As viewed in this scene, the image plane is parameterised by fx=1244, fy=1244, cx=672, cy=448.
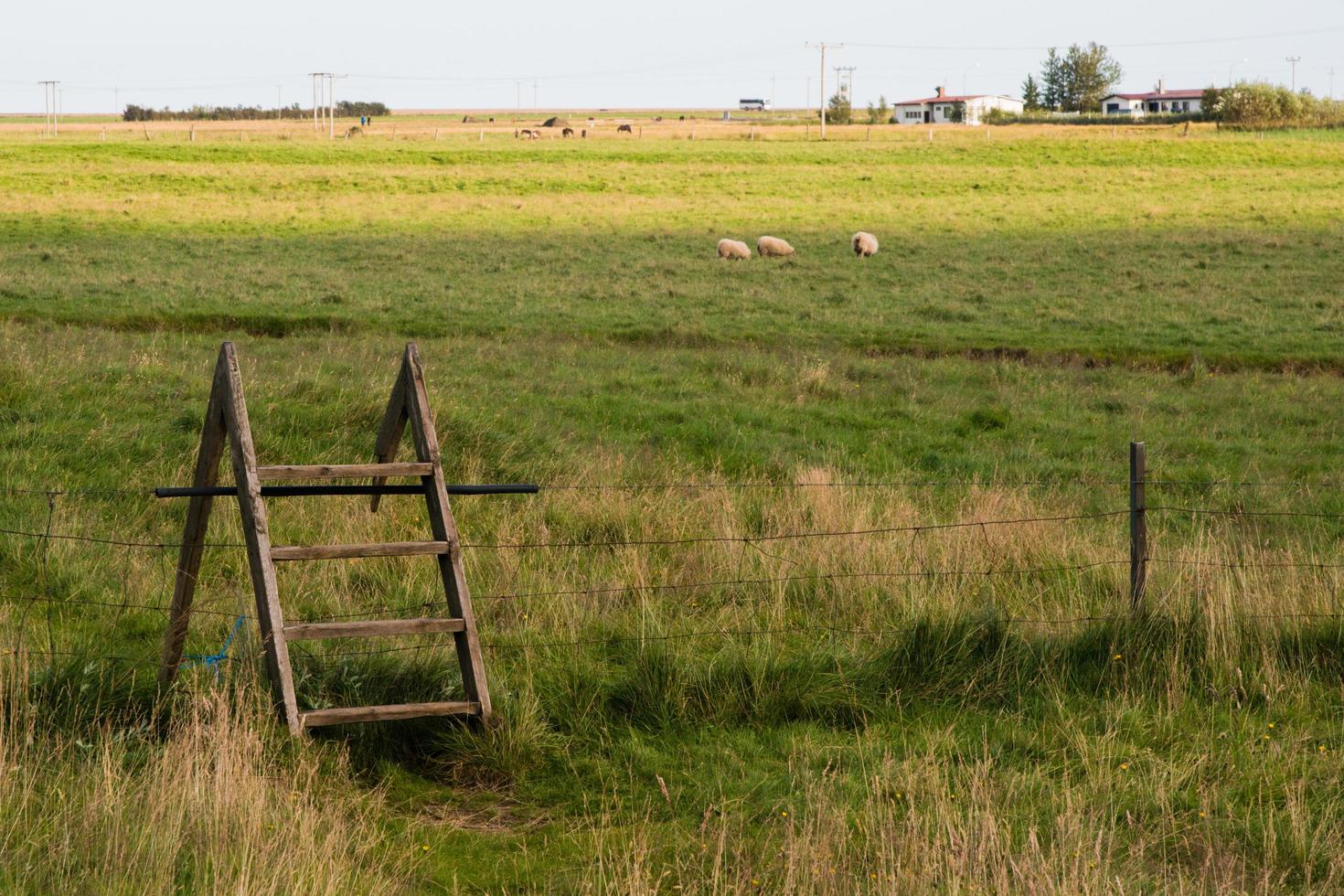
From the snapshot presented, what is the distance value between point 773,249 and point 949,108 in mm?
133405

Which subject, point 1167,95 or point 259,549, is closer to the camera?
point 259,549

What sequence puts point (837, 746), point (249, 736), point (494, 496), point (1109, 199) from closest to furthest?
point (249, 736) → point (837, 746) → point (494, 496) → point (1109, 199)

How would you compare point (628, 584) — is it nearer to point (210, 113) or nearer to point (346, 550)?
point (346, 550)

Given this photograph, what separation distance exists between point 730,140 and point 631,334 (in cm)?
5432

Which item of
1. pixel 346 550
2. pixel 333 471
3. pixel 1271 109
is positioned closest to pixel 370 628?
pixel 346 550

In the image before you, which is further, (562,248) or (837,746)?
(562,248)

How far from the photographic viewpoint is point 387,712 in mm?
5422

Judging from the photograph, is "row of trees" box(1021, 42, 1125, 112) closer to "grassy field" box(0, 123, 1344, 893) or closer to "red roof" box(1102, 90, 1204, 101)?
"red roof" box(1102, 90, 1204, 101)

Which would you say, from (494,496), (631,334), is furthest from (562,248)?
(494,496)

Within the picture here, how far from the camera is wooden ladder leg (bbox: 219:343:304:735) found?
531 centimetres

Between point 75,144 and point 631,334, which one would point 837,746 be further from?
point 75,144

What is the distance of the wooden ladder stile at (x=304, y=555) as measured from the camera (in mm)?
5359

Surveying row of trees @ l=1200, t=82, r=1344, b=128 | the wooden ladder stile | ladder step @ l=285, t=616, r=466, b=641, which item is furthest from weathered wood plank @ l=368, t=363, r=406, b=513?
row of trees @ l=1200, t=82, r=1344, b=128

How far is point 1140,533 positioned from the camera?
7.17 m
